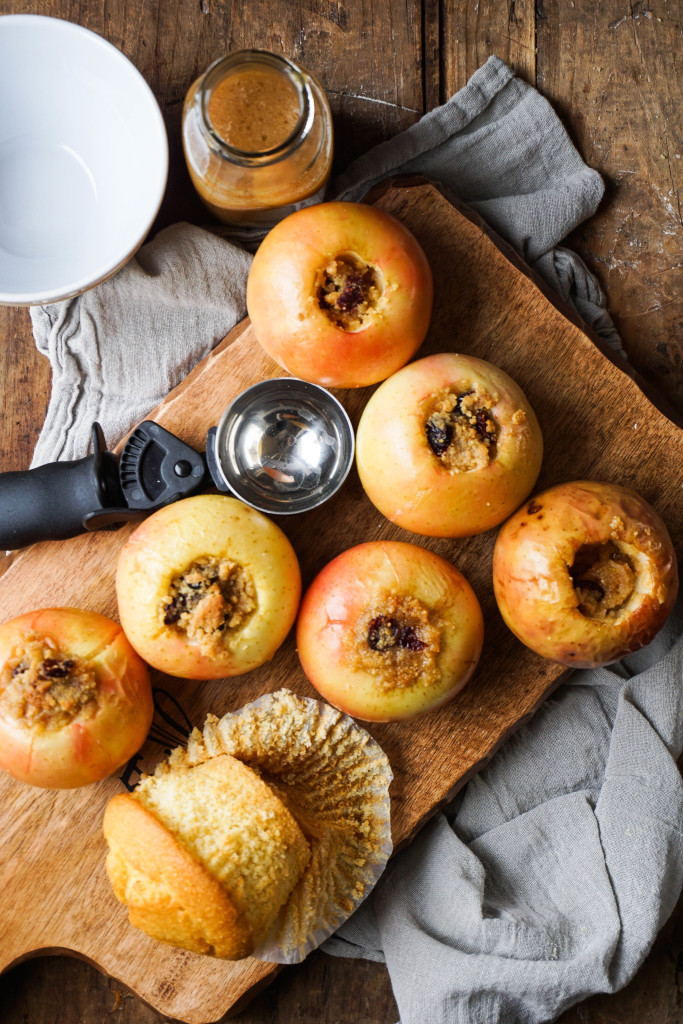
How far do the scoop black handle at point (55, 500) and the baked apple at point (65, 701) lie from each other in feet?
0.51

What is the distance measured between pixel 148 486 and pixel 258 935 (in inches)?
30.7

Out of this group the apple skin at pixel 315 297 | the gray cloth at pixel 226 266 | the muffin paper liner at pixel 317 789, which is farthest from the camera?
the gray cloth at pixel 226 266

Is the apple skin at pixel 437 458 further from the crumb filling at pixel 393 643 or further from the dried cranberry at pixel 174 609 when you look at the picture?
the dried cranberry at pixel 174 609

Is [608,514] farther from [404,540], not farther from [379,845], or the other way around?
[379,845]

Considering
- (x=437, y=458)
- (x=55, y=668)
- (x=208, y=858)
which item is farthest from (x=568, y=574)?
(x=55, y=668)

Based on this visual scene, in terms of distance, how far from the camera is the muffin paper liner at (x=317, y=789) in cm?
130

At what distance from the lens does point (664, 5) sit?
149cm

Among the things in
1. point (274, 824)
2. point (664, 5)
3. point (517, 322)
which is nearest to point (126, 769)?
point (274, 824)

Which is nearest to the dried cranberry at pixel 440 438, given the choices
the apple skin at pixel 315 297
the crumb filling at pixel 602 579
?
the apple skin at pixel 315 297

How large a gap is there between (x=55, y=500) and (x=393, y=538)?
612mm

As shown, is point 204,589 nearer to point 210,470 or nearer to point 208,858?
point 210,470

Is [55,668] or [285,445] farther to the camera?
[285,445]

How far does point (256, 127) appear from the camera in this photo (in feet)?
4.11

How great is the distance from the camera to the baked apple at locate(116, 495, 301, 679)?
1.19m
